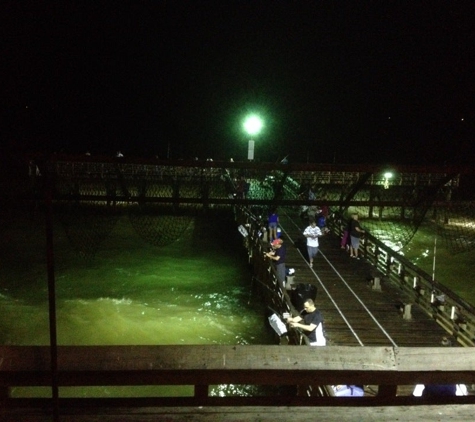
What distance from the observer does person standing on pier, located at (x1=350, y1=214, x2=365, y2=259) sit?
14664 mm

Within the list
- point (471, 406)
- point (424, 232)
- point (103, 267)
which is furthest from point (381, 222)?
point (471, 406)

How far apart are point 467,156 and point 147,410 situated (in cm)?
5398

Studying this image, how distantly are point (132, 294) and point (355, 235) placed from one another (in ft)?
28.0

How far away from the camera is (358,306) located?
1116cm

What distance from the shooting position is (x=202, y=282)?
17781mm

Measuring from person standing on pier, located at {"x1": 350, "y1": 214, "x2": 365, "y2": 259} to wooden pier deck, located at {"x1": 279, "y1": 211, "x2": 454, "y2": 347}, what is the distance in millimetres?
314

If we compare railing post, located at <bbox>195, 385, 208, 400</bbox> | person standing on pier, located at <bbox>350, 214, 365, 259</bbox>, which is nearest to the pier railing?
person standing on pier, located at <bbox>350, 214, 365, 259</bbox>

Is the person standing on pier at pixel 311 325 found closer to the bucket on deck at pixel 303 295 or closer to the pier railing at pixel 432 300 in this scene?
the bucket on deck at pixel 303 295

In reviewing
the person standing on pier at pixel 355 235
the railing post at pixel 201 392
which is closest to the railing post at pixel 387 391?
the railing post at pixel 201 392

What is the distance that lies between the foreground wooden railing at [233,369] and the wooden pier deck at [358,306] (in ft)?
15.5

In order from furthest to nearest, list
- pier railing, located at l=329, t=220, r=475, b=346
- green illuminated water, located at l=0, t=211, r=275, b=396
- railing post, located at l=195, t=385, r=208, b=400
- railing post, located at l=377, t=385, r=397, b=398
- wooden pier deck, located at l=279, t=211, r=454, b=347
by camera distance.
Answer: green illuminated water, located at l=0, t=211, r=275, b=396, wooden pier deck, located at l=279, t=211, r=454, b=347, pier railing, located at l=329, t=220, r=475, b=346, railing post, located at l=377, t=385, r=397, b=398, railing post, located at l=195, t=385, r=208, b=400

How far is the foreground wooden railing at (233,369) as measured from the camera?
3.82 metres

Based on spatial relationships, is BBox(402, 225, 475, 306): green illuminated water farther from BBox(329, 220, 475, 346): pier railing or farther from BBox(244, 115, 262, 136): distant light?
BBox(244, 115, 262, 136): distant light

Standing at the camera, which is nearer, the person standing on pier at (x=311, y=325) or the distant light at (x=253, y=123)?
the person standing on pier at (x=311, y=325)
